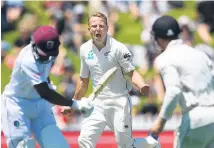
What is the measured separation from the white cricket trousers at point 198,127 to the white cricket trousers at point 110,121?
226cm

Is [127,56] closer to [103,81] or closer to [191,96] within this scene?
[103,81]

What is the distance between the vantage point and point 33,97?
7484 millimetres

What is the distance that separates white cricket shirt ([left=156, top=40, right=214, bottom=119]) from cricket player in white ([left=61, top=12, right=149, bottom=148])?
2071 mm

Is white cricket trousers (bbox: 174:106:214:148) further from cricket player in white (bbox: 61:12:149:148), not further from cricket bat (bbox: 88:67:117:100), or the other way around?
cricket player in white (bbox: 61:12:149:148)

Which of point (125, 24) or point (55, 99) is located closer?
point (55, 99)

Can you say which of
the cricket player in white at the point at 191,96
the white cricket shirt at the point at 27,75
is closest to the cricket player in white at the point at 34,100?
the white cricket shirt at the point at 27,75

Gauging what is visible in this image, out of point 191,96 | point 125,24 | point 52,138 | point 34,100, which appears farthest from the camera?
point 125,24

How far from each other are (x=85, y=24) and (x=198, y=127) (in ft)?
29.3

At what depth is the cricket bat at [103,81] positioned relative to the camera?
807 centimetres

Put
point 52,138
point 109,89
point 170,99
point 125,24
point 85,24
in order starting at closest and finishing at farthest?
point 170,99 < point 52,138 < point 109,89 < point 85,24 < point 125,24

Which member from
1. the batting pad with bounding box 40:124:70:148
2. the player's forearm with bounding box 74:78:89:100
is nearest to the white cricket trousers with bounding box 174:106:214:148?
the batting pad with bounding box 40:124:70:148

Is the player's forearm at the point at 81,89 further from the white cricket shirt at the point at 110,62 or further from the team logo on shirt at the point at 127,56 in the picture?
the team logo on shirt at the point at 127,56

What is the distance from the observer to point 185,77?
6.19 metres

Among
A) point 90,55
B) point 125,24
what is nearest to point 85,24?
point 125,24
